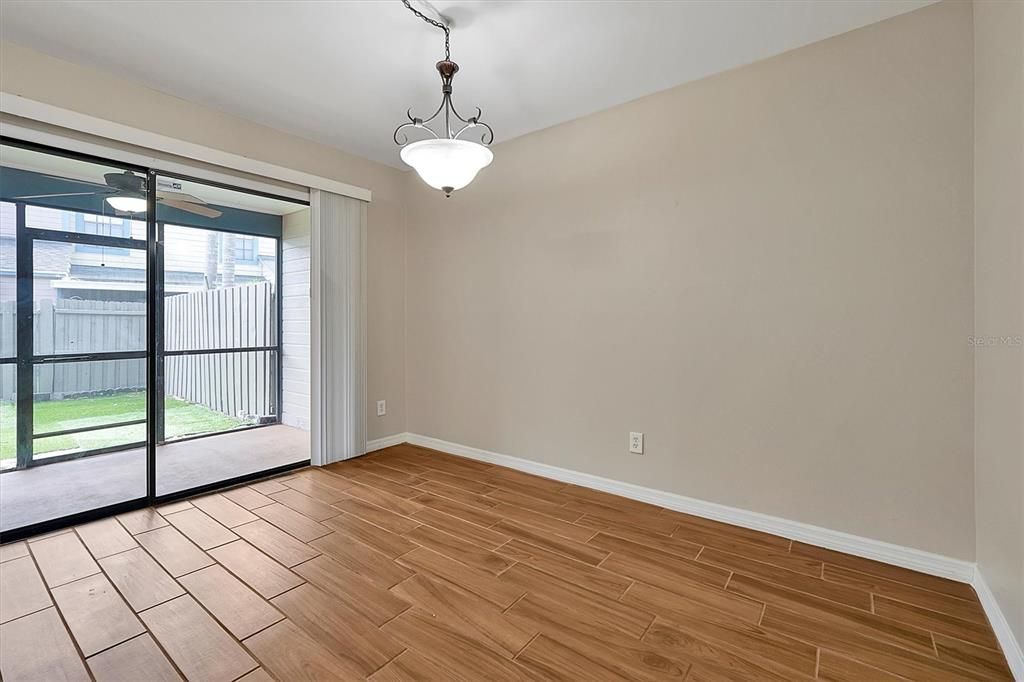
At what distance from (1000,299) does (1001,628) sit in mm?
1156

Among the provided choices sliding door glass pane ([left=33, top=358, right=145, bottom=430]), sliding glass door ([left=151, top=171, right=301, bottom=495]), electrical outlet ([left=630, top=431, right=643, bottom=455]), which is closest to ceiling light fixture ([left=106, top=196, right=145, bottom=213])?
sliding glass door ([left=151, top=171, right=301, bottom=495])

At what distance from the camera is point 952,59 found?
197 centimetres

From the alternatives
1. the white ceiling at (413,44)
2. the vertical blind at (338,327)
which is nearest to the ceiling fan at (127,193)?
the white ceiling at (413,44)

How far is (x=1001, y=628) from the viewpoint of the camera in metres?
1.59

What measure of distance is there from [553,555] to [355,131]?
10.5 feet

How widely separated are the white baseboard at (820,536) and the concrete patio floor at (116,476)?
2063 millimetres

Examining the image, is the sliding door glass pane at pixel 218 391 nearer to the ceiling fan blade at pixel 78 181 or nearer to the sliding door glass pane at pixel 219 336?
the sliding door glass pane at pixel 219 336

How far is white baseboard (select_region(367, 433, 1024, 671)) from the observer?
5.42ft

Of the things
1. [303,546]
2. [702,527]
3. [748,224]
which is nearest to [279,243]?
[303,546]

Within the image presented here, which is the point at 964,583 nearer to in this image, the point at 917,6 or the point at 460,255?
the point at 917,6

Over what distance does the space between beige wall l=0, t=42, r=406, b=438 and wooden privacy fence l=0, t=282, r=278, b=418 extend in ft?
2.85

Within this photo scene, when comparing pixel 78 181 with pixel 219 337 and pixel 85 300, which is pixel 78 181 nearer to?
pixel 85 300

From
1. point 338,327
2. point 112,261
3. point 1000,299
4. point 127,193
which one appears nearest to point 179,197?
point 127,193

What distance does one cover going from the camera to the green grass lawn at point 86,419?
2533 mm
